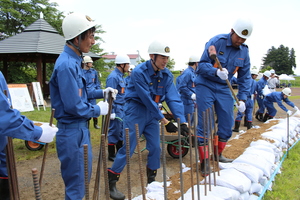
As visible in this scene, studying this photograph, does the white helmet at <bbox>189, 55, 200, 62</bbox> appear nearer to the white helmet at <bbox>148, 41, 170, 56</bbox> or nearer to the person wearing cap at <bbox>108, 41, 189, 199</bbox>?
the person wearing cap at <bbox>108, 41, 189, 199</bbox>

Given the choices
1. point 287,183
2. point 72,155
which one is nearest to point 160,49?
point 72,155

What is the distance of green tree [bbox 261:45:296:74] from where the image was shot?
196 feet

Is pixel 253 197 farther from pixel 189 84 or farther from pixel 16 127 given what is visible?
pixel 189 84

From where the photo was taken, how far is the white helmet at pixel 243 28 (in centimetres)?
344

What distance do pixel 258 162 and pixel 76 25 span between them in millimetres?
2968

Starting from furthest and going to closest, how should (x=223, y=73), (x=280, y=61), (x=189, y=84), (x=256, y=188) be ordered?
1. (x=280, y=61)
2. (x=189, y=84)
3. (x=223, y=73)
4. (x=256, y=188)

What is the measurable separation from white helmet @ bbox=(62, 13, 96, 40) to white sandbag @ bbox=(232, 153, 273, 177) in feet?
9.05

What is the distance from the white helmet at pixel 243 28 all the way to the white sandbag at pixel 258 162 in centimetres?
172

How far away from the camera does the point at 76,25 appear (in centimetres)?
220

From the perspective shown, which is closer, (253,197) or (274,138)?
(253,197)

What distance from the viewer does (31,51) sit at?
37.9 ft

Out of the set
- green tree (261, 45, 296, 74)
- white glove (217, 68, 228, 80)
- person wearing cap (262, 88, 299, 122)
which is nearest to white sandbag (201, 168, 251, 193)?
white glove (217, 68, 228, 80)

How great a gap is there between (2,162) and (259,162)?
3155 mm

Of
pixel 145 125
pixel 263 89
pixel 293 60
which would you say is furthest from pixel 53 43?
pixel 293 60
